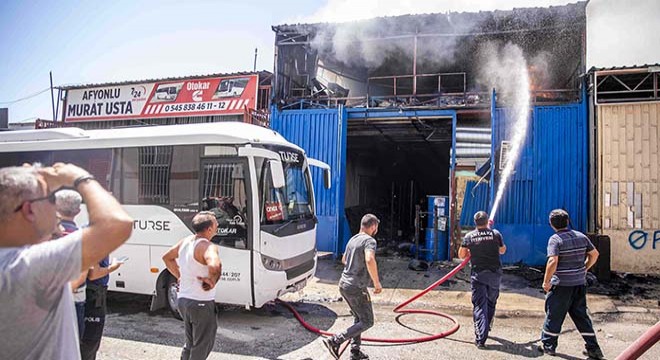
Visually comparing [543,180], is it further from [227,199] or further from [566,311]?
[227,199]

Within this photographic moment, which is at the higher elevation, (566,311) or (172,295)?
(566,311)

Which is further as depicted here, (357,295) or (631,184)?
(631,184)

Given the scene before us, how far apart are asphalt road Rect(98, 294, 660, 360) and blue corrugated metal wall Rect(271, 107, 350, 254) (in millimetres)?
4647

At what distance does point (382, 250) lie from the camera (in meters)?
13.2

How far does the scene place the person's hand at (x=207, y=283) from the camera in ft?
12.3

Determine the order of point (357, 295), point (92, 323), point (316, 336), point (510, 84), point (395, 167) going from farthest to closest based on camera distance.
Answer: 1. point (395, 167)
2. point (510, 84)
3. point (316, 336)
4. point (357, 295)
5. point (92, 323)

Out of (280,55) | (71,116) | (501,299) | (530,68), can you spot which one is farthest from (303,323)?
(71,116)

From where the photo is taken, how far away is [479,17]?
12.1 m

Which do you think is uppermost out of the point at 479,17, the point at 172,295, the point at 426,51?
the point at 479,17

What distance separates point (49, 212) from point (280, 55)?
12.4 meters

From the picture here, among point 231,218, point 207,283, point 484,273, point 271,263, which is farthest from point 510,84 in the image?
point 207,283

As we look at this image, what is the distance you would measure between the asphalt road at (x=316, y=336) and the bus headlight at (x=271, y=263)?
0.93m

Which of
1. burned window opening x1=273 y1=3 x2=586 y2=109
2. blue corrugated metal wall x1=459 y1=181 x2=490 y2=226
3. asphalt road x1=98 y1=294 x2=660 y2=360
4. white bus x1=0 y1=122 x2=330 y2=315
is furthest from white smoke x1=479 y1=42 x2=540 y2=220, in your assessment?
white bus x1=0 y1=122 x2=330 y2=315

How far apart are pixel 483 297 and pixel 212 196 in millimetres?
4222
